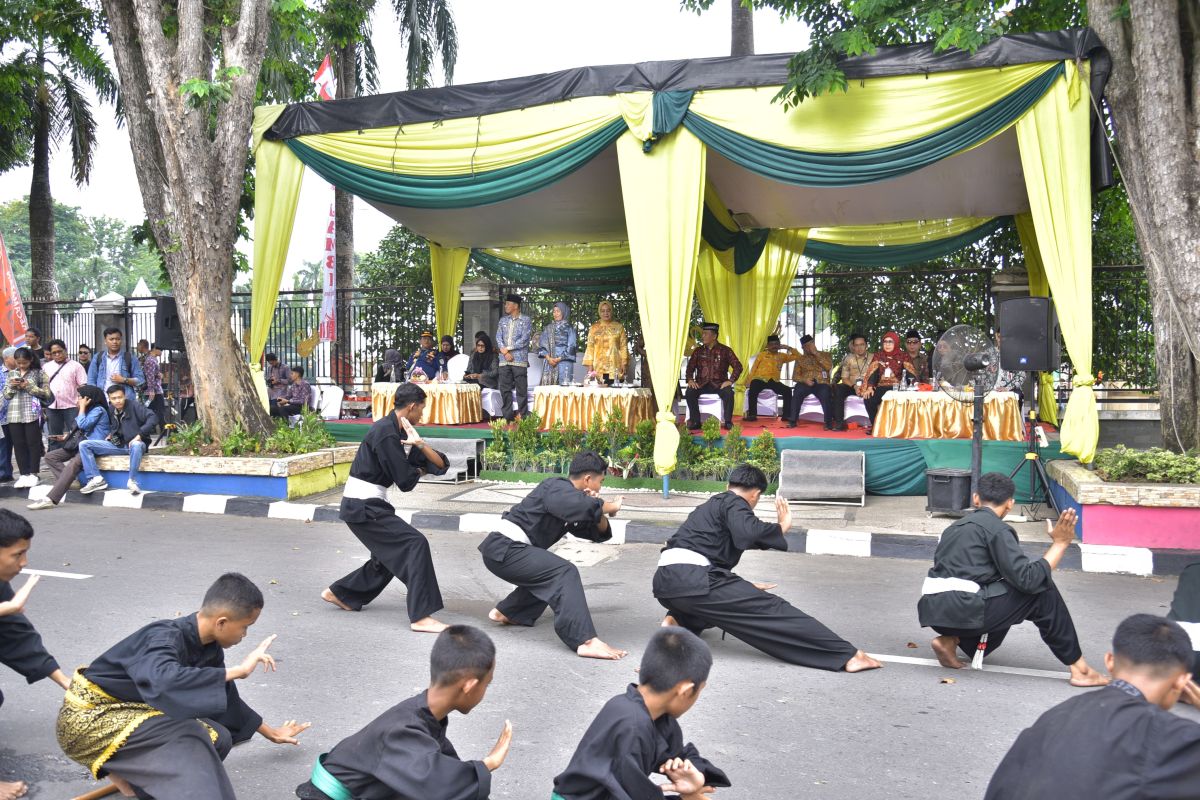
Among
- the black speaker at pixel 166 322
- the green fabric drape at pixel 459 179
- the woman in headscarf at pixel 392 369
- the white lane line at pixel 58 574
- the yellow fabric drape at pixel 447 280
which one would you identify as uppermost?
the green fabric drape at pixel 459 179

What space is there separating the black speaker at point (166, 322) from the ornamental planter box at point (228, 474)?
2287 millimetres

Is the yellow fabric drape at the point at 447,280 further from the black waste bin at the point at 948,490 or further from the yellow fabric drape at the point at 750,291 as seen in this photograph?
the black waste bin at the point at 948,490

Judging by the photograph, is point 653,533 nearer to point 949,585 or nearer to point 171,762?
point 949,585

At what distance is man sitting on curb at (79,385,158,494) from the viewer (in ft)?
34.8

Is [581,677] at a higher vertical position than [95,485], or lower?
lower

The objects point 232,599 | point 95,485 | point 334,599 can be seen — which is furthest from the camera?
point 95,485

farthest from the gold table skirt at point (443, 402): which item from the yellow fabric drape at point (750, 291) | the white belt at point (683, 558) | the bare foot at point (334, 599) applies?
the white belt at point (683, 558)

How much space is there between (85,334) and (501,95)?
41.1 feet

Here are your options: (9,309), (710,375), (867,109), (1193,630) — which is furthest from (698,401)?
(9,309)

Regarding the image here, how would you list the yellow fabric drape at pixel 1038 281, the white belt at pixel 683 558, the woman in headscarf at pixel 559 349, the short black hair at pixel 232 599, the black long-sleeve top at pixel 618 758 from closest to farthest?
1. the black long-sleeve top at pixel 618 758
2. the short black hair at pixel 232 599
3. the white belt at pixel 683 558
4. the yellow fabric drape at pixel 1038 281
5. the woman in headscarf at pixel 559 349

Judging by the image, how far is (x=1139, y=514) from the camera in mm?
7883

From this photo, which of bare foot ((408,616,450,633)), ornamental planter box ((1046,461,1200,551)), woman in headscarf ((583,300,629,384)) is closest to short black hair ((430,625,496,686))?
bare foot ((408,616,450,633))

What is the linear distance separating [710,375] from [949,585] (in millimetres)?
7914

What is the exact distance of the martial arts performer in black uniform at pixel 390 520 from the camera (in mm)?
6141
